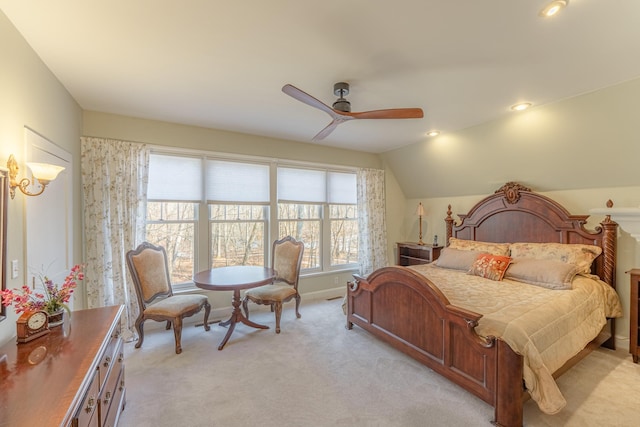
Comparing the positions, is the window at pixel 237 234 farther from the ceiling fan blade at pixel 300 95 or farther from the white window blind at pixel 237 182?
the ceiling fan blade at pixel 300 95

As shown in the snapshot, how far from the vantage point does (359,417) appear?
6.74 feet

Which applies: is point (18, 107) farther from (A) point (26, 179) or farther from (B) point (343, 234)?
(B) point (343, 234)

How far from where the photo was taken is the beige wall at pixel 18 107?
173 cm

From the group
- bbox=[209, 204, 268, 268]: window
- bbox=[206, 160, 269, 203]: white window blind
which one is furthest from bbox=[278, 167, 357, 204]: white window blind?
bbox=[209, 204, 268, 268]: window

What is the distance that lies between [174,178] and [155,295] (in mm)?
1535

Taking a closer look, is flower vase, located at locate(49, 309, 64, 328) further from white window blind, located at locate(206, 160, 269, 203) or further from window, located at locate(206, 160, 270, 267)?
white window blind, located at locate(206, 160, 269, 203)

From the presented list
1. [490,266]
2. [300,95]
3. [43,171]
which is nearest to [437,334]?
[490,266]

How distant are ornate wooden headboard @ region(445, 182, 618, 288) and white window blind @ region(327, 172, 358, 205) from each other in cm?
190

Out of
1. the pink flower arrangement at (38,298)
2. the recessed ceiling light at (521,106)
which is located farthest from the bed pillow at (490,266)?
the pink flower arrangement at (38,298)

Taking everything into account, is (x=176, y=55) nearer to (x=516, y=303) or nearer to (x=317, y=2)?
(x=317, y=2)

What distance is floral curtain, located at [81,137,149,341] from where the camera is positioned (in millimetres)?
3211

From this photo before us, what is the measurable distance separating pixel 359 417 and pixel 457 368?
2.95 ft

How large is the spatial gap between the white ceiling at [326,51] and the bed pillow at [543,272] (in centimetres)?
178

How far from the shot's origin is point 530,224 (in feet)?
12.6
